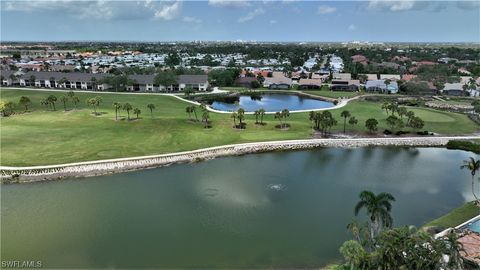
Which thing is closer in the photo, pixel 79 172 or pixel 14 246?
pixel 14 246

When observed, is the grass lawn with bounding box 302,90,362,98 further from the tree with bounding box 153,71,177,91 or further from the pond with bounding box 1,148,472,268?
the pond with bounding box 1,148,472,268

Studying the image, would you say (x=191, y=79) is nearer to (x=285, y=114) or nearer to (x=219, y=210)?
(x=285, y=114)

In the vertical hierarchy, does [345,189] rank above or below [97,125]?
below

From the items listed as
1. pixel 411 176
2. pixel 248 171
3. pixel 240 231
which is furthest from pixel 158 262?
pixel 411 176

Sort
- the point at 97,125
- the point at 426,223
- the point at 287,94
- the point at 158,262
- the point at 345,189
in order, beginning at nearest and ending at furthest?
the point at 158,262
the point at 426,223
the point at 345,189
the point at 97,125
the point at 287,94

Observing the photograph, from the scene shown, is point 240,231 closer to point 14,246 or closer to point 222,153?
point 14,246

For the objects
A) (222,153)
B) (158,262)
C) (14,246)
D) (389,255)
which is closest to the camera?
(389,255)

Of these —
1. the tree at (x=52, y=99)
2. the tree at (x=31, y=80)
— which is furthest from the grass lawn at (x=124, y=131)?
the tree at (x=31, y=80)
